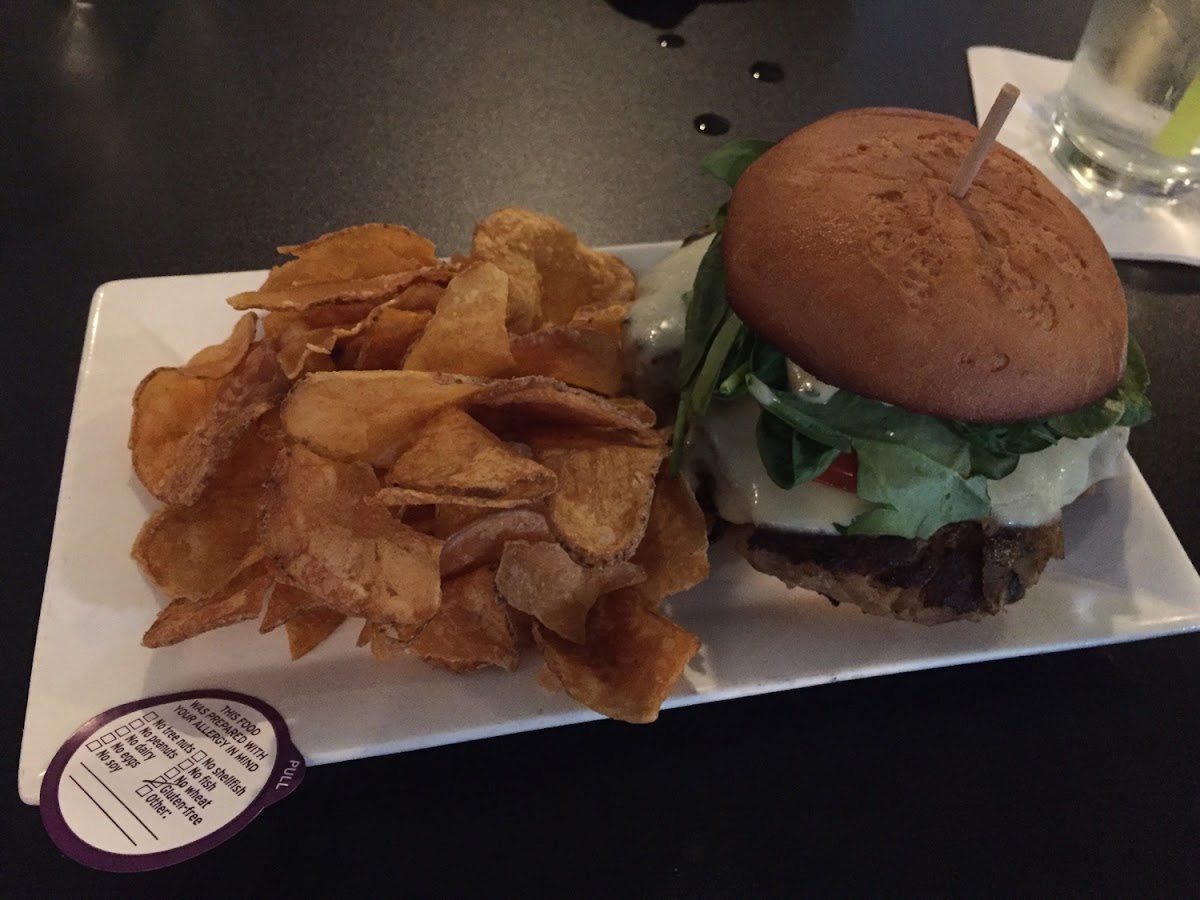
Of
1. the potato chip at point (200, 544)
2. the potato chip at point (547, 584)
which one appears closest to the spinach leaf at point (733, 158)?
the potato chip at point (547, 584)

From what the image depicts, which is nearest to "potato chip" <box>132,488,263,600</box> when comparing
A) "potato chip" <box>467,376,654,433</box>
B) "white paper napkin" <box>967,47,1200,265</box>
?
"potato chip" <box>467,376,654,433</box>

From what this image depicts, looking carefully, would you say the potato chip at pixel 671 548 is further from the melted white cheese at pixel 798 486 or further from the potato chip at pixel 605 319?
the potato chip at pixel 605 319

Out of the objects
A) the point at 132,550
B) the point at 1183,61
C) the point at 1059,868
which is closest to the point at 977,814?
the point at 1059,868

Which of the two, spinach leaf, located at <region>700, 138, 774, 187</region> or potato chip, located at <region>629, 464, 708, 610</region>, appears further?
spinach leaf, located at <region>700, 138, 774, 187</region>

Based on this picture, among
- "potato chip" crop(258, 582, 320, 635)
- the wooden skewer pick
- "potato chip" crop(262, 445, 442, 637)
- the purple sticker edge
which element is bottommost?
the purple sticker edge

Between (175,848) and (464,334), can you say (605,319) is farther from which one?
(175,848)

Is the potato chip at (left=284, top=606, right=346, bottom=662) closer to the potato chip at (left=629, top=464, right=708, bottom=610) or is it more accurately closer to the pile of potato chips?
the pile of potato chips

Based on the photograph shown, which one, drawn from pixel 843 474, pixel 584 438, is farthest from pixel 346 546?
pixel 843 474
